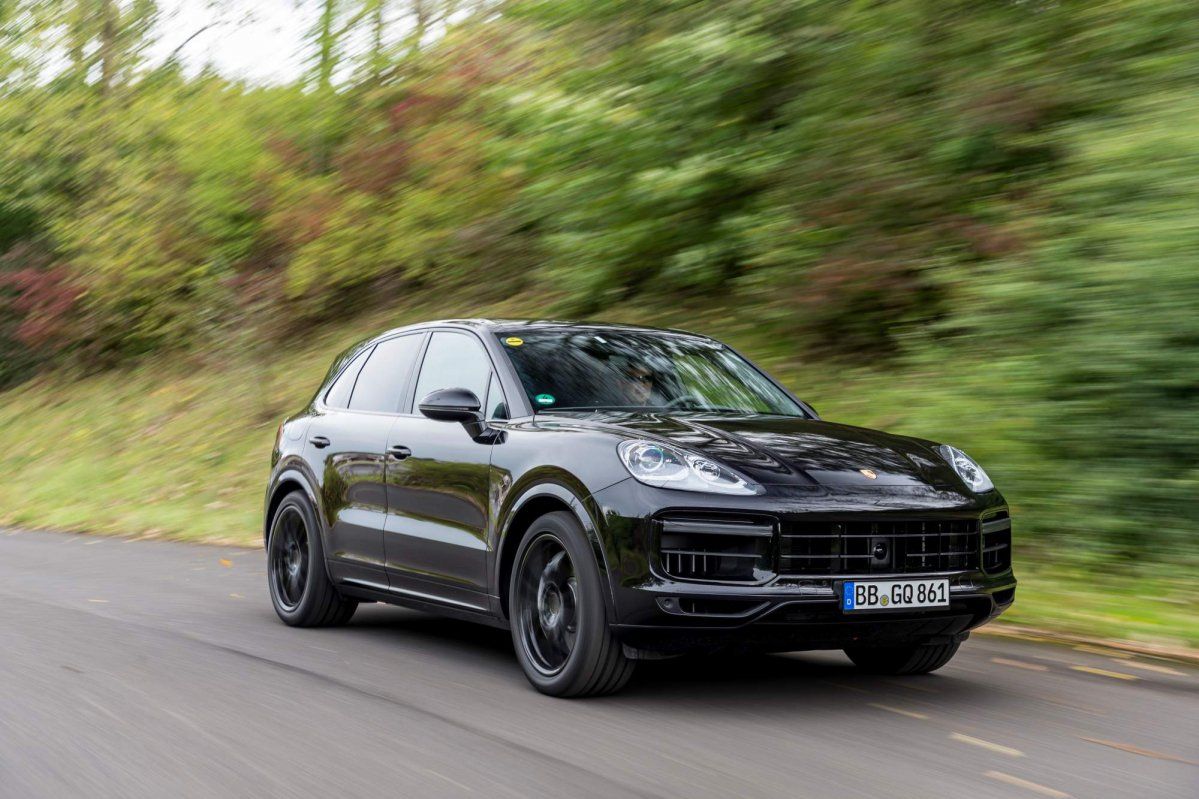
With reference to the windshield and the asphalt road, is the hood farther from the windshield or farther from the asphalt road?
the asphalt road

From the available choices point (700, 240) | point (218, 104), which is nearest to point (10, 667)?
point (700, 240)

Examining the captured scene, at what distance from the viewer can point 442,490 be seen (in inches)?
257

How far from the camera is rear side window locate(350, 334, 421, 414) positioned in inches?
291

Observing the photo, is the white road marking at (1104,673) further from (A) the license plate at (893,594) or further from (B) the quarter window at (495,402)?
(B) the quarter window at (495,402)

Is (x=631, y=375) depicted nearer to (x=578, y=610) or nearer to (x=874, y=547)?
(x=578, y=610)

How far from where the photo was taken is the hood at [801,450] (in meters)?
5.38

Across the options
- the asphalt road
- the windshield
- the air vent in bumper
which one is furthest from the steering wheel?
the air vent in bumper

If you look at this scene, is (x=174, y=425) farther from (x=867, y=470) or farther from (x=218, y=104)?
(x=867, y=470)

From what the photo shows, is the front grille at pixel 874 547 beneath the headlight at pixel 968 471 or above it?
beneath

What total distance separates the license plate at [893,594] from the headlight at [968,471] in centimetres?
54

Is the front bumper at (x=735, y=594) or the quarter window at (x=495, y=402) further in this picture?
the quarter window at (x=495, y=402)

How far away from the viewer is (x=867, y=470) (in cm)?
551

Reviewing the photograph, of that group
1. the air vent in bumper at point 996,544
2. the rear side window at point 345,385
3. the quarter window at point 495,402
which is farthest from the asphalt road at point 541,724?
the rear side window at point 345,385

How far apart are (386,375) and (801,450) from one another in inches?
109
